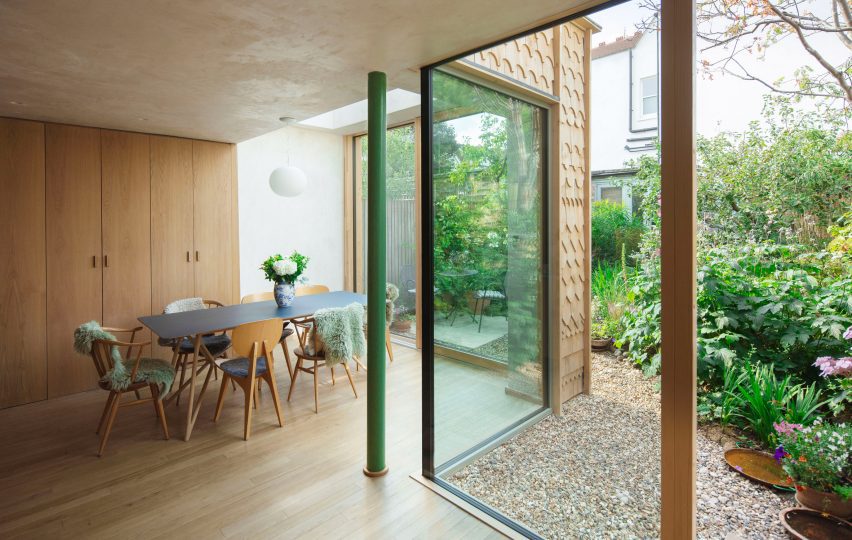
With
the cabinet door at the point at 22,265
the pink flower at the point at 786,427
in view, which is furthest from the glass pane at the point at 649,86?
the cabinet door at the point at 22,265

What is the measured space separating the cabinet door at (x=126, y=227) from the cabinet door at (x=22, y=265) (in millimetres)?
479

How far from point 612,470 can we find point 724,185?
4.30ft

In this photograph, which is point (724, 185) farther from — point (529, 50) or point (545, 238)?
point (529, 50)

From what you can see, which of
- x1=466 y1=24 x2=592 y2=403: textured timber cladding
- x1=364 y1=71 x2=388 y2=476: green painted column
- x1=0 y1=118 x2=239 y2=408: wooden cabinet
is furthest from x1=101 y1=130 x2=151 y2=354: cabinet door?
x1=466 y1=24 x2=592 y2=403: textured timber cladding

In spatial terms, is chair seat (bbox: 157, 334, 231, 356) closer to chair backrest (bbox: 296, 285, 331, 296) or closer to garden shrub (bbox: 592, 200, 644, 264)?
chair backrest (bbox: 296, 285, 331, 296)

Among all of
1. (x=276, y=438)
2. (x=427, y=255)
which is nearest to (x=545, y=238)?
(x=427, y=255)

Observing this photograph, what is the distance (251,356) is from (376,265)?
4.15 ft

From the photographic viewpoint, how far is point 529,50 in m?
2.37

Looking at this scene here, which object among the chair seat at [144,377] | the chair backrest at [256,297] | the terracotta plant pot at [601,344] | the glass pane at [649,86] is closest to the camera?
the glass pane at [649,86]

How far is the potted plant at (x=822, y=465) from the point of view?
72.8 inches

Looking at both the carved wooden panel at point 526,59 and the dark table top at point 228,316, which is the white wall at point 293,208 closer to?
the dark table top at point 228,316

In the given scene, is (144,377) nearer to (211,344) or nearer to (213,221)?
(211,344)

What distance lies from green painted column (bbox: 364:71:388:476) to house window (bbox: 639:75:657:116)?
142 cm

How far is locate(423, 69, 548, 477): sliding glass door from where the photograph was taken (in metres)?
2.51
